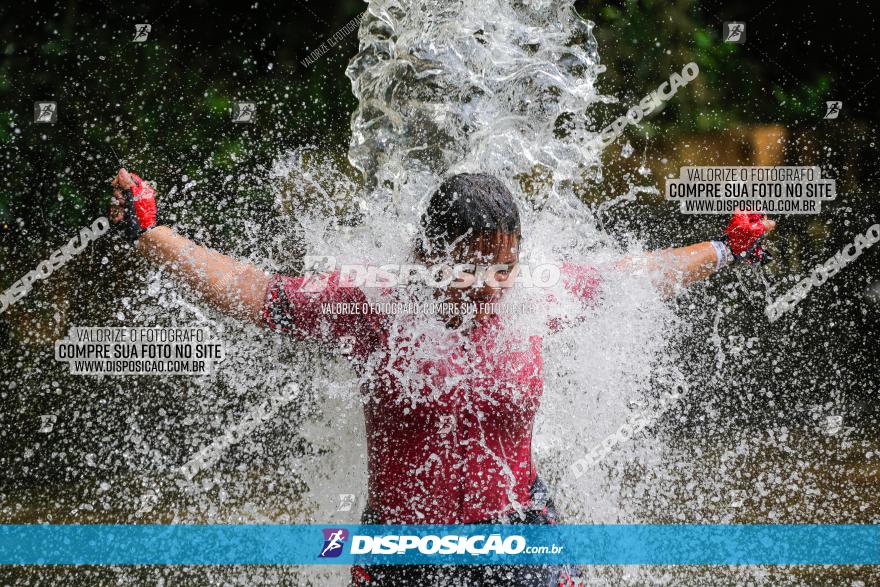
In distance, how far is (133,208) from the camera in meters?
1.51

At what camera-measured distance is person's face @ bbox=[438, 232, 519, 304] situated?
1.31 metres

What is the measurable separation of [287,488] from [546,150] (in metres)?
2.23

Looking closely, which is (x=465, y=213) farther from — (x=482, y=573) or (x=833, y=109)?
(x=833, y=109)

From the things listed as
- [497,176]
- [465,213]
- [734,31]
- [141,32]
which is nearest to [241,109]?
[141,32]

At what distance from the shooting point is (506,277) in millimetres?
1386

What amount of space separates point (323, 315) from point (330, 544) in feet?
2.92

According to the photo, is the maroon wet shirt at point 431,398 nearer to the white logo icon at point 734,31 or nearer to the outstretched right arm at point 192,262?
the outstretched right arm at point 192,262

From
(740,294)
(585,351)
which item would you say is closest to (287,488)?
(585,351)

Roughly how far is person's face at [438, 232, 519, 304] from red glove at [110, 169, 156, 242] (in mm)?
728

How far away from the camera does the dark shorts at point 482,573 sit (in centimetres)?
148

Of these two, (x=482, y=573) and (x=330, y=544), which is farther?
(x=330, y=544)

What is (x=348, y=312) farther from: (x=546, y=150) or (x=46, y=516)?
(x=46, y=516)

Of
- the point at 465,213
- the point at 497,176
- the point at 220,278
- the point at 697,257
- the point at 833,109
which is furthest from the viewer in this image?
the point at 833,109

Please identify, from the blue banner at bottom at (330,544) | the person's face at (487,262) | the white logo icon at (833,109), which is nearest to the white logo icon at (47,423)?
the blue banner at bottom at (330,544)
